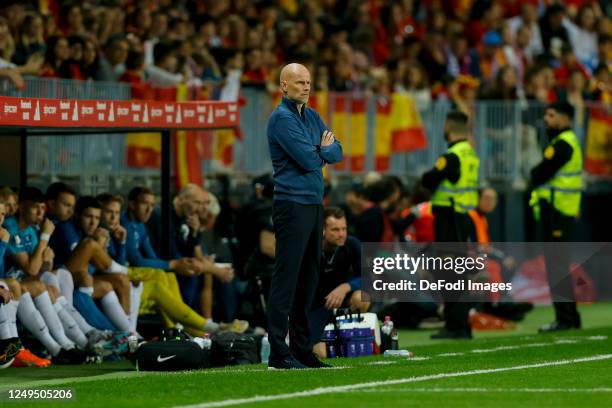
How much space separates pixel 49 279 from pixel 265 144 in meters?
6.69

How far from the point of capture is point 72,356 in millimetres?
14602

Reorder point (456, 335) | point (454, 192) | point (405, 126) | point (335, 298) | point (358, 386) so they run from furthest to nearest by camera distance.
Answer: point (405, 126) → point (454, 192) → point (456, 335) → point (335, 298) → point (358, 386)

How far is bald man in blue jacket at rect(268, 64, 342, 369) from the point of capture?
1209 centimetres

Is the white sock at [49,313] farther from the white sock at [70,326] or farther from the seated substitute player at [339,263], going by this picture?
the seated substitute player at [339,263]

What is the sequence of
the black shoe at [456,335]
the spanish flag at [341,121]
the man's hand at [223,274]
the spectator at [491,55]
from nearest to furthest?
the man's hand at [223,274] < the black shoe at [456,335] < the spanish flag at [341,121] < the spectator at [491,55]

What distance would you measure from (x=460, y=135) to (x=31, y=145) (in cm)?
438

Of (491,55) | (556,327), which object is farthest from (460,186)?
(491,55)

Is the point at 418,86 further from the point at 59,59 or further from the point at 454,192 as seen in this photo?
the point at 59,59

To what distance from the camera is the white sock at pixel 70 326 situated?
1482 cm

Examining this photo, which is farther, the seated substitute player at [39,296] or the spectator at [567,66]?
the spectator at [567,66]

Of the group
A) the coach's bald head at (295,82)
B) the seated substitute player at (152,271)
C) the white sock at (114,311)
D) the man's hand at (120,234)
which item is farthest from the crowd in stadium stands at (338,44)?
the coach's bald head at (295,82)

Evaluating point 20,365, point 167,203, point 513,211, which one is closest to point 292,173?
point 20,365

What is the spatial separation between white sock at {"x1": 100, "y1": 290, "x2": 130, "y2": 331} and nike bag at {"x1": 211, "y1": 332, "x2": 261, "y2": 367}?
5.32 feet

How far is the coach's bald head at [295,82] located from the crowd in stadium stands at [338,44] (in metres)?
5.27
